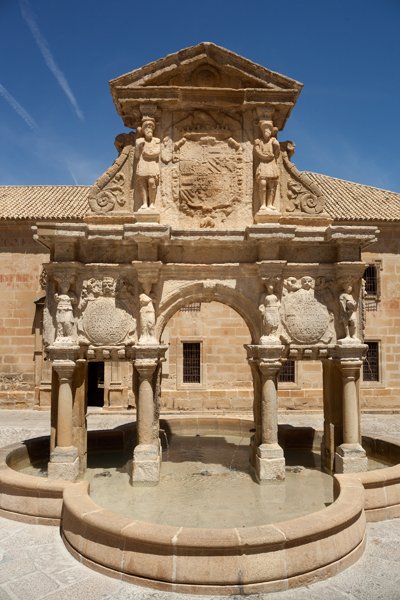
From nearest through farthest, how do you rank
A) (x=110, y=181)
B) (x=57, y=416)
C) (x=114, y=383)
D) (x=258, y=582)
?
1. (x=258, y=582)
2. (x=57, y=416)
3. (x=110, y=181)
4. (x=114, y=383)

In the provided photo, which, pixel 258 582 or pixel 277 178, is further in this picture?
pixel 277 178

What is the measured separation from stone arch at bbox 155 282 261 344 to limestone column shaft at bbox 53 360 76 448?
1691mm

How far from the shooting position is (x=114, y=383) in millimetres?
18469

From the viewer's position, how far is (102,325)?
8.50 metres

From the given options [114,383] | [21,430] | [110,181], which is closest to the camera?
[110,181]

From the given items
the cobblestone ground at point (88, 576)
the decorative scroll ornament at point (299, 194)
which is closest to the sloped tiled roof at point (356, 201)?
the decorative scroll ornament at point (299, 194)

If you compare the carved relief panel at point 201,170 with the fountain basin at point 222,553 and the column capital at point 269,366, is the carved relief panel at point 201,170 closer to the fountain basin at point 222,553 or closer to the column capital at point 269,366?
the column capital at point 269,366

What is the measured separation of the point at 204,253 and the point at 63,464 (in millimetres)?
4431

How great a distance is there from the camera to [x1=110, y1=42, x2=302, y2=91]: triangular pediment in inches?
341

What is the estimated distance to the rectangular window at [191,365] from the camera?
61.3ft

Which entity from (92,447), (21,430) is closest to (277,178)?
(92,447)

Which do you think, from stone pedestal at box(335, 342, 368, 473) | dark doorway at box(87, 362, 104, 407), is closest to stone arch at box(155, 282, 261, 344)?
stone pedestal at box(335, 342, 368, 473)

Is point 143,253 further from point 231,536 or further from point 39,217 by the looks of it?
point 39,217

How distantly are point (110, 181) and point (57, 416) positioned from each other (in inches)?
174
